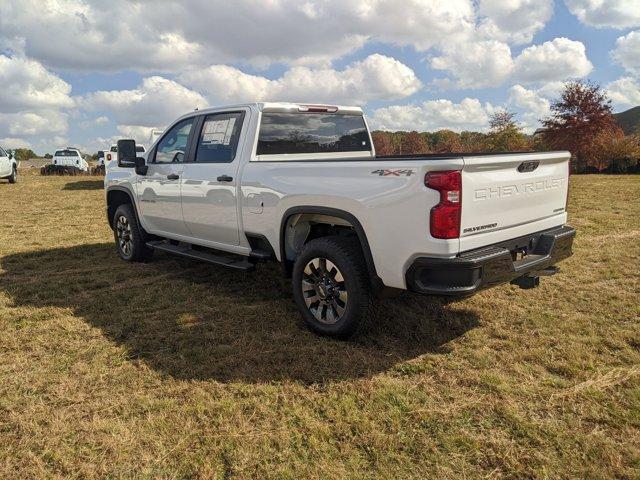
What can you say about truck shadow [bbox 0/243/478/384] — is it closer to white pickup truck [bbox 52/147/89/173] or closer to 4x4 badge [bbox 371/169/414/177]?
4x4 badge [bbox 371/169/414/177]

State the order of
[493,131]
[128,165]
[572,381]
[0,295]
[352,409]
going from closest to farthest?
[352,409], [572,381], [0,295], [128,165], [493,131]

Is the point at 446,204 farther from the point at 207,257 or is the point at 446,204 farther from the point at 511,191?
the point at 207,257

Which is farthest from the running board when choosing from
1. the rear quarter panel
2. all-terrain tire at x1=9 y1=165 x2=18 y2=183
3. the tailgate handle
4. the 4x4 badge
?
all-terrain tire at x1=9 y1=165 x2=18 y2=183

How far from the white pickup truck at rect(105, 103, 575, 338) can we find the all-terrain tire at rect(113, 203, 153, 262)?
70 cm

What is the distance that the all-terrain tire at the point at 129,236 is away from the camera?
6.53 meters

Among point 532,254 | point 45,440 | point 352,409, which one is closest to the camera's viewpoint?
point 45,440

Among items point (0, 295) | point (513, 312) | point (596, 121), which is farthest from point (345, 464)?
point (596, 121)

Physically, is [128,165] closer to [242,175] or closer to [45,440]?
[242,175]

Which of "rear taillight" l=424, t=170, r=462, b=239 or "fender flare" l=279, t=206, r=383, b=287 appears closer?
"rear taillight" l=424, t=170, r=462, b=239

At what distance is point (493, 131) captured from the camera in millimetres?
46500

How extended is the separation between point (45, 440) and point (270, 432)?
1.22 meters

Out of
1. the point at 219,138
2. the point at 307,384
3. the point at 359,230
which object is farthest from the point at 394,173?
the point at 219,138

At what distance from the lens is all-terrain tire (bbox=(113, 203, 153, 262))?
653 cm

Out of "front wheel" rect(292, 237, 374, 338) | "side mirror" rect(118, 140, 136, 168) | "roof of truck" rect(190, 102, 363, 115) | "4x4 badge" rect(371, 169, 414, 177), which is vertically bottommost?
"front wheel" rect(292, 237, 374, 338)
